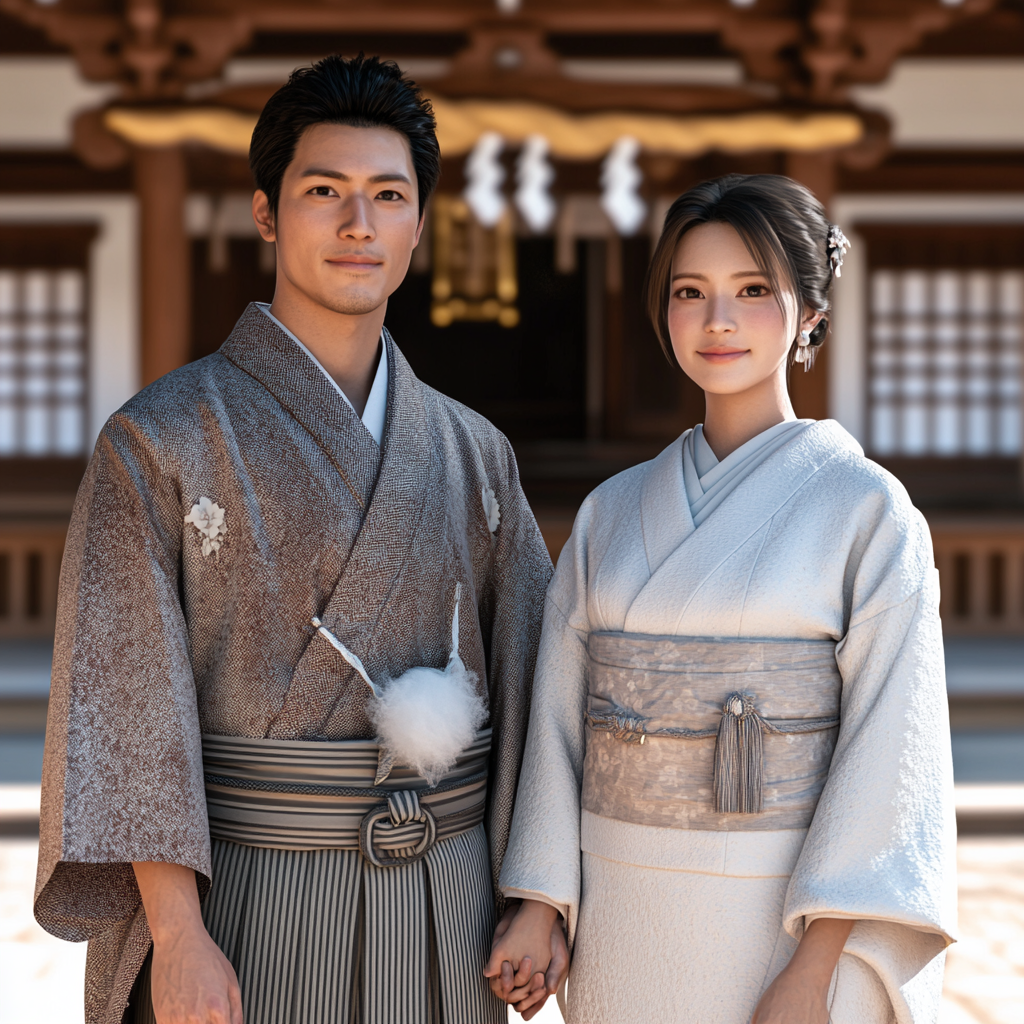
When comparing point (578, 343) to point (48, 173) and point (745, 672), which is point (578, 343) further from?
point (745, 672)

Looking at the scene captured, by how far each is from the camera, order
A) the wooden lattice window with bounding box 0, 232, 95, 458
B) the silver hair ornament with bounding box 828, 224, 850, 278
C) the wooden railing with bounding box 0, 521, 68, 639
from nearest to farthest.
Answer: the silver hair ornament with bounding box 828, 224, 850, 278
the wooden railing with bounding box 0, 521, 68, 639
the wooden lattice window with bounding box 0, 232, 95, 458

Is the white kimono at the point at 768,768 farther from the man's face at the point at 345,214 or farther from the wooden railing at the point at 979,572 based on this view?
the wooden railing at the point at 979,572

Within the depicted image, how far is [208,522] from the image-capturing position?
1.73 meters

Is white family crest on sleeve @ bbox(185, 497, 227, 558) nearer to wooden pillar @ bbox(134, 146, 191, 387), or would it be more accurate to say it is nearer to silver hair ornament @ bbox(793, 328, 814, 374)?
silver hair ornament @ bbox(793, 328, 814, 374)

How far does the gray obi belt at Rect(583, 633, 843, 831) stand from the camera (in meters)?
1.62

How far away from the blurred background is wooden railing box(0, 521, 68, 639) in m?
0.03

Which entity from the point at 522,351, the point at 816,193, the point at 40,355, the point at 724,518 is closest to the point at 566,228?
the point at 816,193

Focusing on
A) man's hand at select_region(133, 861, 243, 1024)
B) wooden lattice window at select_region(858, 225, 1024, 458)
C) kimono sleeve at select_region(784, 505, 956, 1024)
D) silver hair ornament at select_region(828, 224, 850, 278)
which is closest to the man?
man's hand at select_region(133, 861, 243, 1024)

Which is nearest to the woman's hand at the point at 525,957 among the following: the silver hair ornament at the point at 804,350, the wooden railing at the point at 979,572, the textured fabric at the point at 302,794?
the textured fabric at the point at 302,794

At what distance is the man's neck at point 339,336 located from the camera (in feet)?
6.23

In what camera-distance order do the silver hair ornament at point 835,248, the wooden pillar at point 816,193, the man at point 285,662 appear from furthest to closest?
the wooden pillar at point 816,193 → the silver hair ornament at point 835,248 → the man at point 285,662

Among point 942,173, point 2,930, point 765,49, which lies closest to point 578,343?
point 942,173

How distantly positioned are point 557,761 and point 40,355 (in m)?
9.72

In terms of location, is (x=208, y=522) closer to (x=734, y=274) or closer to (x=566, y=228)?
(x=734, y=274)
